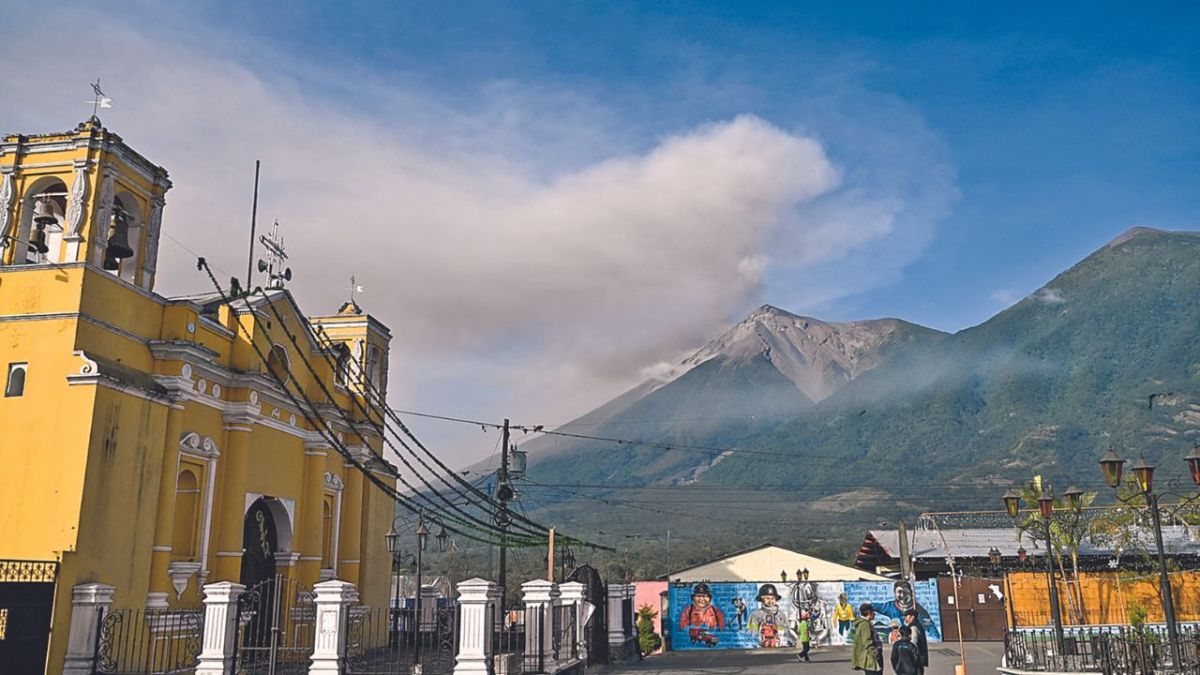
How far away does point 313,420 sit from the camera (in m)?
23.2

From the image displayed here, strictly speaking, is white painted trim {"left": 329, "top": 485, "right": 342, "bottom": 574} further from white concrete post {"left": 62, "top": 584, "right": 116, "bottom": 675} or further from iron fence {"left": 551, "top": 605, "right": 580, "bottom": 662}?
white concrete post {"left": 62, "top": 584, "right": 116, "bottom": 675}

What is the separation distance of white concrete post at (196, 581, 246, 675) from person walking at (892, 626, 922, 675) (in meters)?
10.8

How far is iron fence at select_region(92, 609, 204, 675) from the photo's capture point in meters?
15.6

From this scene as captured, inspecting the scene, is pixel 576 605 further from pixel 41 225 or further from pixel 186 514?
pixel 41 225

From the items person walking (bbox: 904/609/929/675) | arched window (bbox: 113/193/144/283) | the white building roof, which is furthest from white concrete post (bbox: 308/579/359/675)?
the white building roof

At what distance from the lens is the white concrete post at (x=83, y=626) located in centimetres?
1504

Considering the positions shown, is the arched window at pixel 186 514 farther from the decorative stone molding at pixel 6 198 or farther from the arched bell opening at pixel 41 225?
the decorative stone molding at pixel 6 198

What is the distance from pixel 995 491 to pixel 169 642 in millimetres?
117160

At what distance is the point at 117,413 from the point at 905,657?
536 inches

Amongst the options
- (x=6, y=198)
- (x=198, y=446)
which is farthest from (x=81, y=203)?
(x=198, y=446)

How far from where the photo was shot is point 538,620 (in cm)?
1783

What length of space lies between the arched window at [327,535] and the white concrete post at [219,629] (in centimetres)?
817

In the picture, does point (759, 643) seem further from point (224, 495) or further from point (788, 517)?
point (788, 517)

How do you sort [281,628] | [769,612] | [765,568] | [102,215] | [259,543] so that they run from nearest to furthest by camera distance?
1. [102,215]
2. [281,628]
3. [259,543]
4. [769,612]
5. [765,568]
